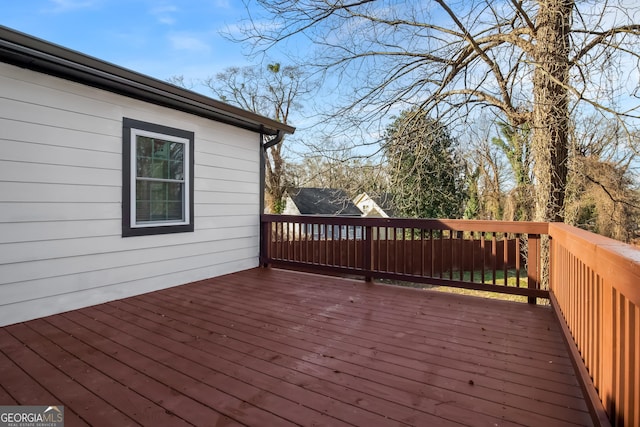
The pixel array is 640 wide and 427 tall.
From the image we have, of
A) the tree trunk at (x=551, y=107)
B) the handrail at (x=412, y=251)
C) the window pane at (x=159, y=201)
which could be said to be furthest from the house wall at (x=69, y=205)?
the tree trunk at (x=551, y=107)

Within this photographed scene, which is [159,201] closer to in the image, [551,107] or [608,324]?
[608,324]

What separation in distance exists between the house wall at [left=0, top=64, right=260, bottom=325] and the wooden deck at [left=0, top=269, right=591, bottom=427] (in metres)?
0.29

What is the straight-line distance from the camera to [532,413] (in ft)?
5.64

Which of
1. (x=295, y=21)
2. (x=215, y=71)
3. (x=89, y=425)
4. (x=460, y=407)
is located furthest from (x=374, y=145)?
(x=215, y=71)

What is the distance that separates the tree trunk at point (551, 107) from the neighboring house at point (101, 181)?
380 centimetres

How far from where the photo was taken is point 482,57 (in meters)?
5.34

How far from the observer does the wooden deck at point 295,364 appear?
1.73m

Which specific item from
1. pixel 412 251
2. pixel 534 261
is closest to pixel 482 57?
pixel 412 251

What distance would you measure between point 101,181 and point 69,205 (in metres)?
0.38

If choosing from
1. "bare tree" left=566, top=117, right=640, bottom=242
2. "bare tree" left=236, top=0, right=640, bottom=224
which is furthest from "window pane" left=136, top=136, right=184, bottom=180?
"bare tree" left=566, top=117, right=640, bottom=242

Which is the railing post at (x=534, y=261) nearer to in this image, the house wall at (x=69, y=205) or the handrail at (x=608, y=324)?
the handrail at (x=608, y=324)

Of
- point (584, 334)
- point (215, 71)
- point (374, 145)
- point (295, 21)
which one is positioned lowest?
point (584, 334)

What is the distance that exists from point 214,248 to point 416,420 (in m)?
3.79

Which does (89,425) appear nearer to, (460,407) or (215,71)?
(460,407)
